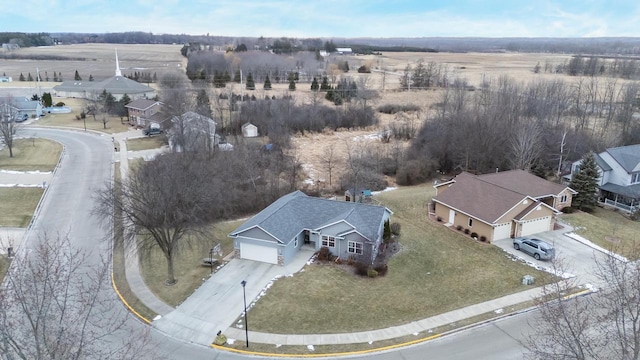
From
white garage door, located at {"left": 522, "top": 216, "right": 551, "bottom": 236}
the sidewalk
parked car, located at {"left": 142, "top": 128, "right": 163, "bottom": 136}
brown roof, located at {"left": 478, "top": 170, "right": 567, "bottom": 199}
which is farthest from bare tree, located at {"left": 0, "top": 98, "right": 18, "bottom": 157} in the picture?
white garage door, located at {"left": 522, "top": 216, "right": 551, "bottom": 236}

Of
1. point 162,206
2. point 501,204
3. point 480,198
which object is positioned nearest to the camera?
point 162,206

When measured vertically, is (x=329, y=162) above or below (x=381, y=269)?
above

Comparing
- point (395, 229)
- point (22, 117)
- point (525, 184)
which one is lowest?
point (395, 229)

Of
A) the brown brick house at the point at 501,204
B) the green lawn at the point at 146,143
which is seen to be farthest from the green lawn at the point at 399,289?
the green lawn at the point at 146,143

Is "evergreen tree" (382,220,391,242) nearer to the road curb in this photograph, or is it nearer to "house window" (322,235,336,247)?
"house window" (322,235,336,247)

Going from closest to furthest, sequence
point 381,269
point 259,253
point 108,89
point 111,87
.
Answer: point 381,269 → point 259,253 → point 108,89 → point 111,87

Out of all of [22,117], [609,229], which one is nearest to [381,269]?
[609,229]

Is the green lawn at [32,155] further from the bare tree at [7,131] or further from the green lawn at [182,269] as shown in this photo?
the green lawn at [182,269]

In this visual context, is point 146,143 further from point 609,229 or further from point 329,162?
point 609,229
